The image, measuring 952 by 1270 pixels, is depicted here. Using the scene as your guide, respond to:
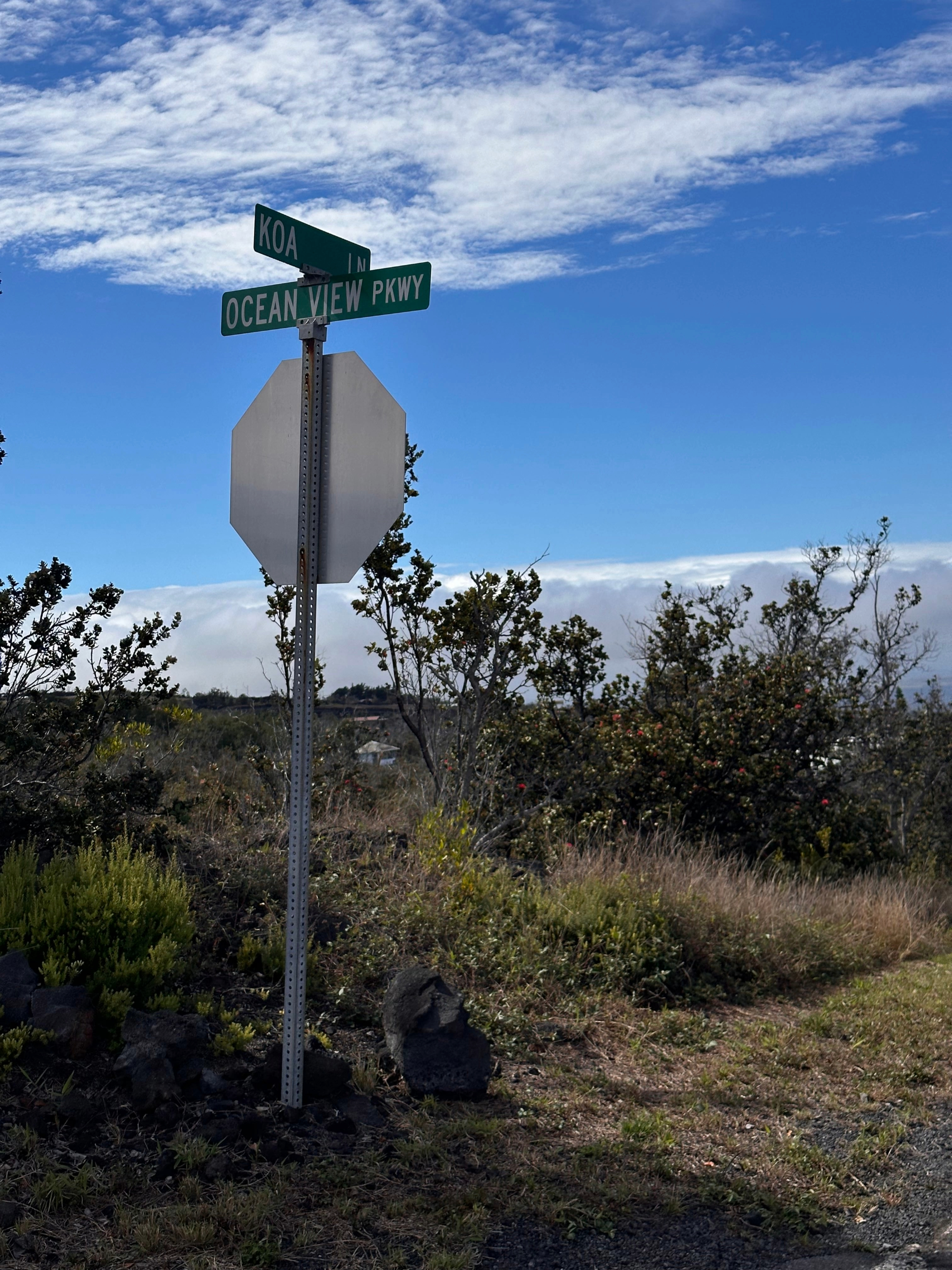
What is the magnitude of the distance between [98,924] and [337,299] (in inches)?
140

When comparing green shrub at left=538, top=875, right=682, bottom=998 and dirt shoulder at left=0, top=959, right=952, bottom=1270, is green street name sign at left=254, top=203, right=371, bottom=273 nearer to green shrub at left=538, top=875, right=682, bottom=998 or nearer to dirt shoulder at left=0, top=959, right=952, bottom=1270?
dirt shoulder at left=0, top=959, right=952, bottom=1270

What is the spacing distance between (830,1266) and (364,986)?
3.38 m

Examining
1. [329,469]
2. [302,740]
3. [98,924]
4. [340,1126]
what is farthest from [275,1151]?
[329,469]

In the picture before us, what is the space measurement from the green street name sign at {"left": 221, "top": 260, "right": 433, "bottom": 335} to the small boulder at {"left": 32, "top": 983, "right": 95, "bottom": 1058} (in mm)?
3447

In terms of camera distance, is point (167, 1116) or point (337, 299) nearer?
point (167, 1116)

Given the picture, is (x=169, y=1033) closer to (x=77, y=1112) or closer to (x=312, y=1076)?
(x=77, y=1112)

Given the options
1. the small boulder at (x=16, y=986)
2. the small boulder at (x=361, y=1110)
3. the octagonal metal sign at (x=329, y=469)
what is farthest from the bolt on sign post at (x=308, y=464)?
the small boulder at (x=16, y=986)

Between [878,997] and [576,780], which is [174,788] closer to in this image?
[576,780]

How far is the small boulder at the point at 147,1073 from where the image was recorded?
5145 mm

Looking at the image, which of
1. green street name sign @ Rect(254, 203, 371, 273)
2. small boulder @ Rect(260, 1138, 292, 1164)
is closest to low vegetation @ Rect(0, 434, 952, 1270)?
small boulder @ Rect(260, 1138, 292, 1164)

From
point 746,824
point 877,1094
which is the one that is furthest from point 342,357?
point 746,824

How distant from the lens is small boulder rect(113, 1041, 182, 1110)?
203 inches

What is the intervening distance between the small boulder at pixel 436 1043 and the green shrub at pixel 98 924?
4.25 feet

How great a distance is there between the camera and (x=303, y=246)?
541cm
